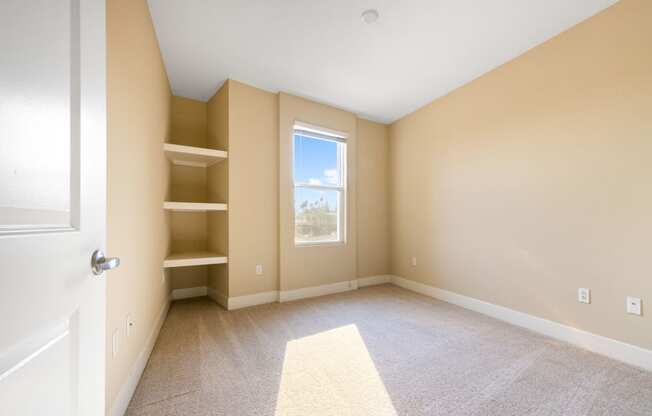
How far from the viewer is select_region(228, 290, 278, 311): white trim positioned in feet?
9.86

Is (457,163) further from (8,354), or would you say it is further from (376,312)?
(8,354)

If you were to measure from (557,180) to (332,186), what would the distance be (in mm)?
2417

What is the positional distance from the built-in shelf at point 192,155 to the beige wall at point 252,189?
7.2 inches

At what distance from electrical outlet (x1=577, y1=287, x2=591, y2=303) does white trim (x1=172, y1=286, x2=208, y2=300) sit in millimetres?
3944

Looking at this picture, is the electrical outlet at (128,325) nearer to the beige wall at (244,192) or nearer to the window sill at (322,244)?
the beige wall at (244,192)

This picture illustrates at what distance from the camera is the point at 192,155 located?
9.65 ft

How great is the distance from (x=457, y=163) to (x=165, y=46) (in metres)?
3.30

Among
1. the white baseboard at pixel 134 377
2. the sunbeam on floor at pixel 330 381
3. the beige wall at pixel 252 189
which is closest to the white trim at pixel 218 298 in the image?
the beige wall at pixel 252 189

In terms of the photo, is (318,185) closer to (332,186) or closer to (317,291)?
(332,186)

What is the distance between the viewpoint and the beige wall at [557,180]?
76.2 inches

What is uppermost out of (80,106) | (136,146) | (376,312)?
(136,146)

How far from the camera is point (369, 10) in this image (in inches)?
80.2

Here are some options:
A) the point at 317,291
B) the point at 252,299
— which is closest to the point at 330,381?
the point at 252,299

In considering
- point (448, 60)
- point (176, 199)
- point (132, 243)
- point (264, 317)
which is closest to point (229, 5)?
point (132, 243)
